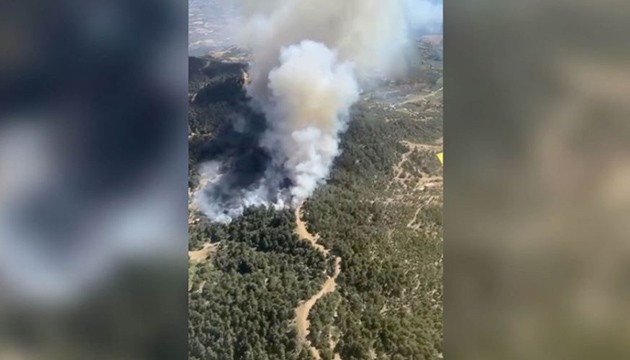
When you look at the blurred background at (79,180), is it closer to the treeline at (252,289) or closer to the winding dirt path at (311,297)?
the treeline at (252,289)

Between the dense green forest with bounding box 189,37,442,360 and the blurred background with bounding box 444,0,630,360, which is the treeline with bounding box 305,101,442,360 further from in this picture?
the blurred background with bounding box 444,0,630,360

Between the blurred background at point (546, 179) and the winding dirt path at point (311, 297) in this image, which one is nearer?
the blurred background at point (546, 179)

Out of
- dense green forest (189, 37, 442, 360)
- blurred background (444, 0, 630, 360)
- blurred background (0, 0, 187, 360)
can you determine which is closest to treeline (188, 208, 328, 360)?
dense green forest (189, 37, 442, 360)

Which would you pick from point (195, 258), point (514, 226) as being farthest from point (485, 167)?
point (195, 258)

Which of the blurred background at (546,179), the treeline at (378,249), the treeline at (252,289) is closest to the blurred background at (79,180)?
the treeline at (252,289)

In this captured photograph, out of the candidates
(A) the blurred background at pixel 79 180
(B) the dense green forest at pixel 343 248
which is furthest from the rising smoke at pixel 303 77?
(A) the blurred background at pixel 79 180

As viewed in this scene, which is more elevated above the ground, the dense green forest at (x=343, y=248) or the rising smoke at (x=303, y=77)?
the rising smoke at (x=303, y=77)

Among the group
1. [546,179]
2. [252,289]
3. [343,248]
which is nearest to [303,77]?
[343,248]
